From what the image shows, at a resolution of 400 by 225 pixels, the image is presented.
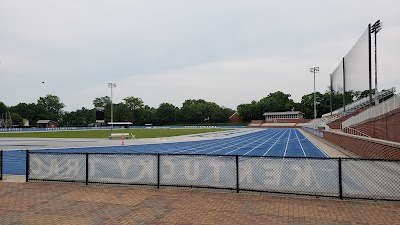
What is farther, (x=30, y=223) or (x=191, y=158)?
(x=191, y=158)

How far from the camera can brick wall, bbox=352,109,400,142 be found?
2062 cm

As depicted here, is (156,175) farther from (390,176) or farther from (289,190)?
(390,176)

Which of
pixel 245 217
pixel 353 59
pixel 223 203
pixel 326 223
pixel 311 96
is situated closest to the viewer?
pixel 326 223

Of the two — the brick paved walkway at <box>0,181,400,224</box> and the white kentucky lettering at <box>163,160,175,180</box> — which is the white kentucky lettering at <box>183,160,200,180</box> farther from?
the brick paved walkway at <box>0,181,400,224</box>

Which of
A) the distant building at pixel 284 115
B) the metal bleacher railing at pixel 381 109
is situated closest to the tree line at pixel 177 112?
the distant building at pixel 284 115

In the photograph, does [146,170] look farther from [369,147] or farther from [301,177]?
[369,147]

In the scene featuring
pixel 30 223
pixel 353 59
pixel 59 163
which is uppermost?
pixel 353 59

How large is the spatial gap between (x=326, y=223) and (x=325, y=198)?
2121mm

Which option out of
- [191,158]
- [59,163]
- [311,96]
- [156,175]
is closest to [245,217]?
[191,158]

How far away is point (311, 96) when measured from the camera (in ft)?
398

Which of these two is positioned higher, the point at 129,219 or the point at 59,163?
the point at 59,163

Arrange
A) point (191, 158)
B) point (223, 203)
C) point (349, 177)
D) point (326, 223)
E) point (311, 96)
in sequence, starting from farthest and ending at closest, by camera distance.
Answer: point (311, 96) < point (349, 177) < point (191, 158) < point (223, 203) < point (326, 223)

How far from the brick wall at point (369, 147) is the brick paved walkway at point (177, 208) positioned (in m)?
6.71

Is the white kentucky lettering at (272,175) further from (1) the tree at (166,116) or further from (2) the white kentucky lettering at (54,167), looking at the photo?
(1) the tree at (166,116)
